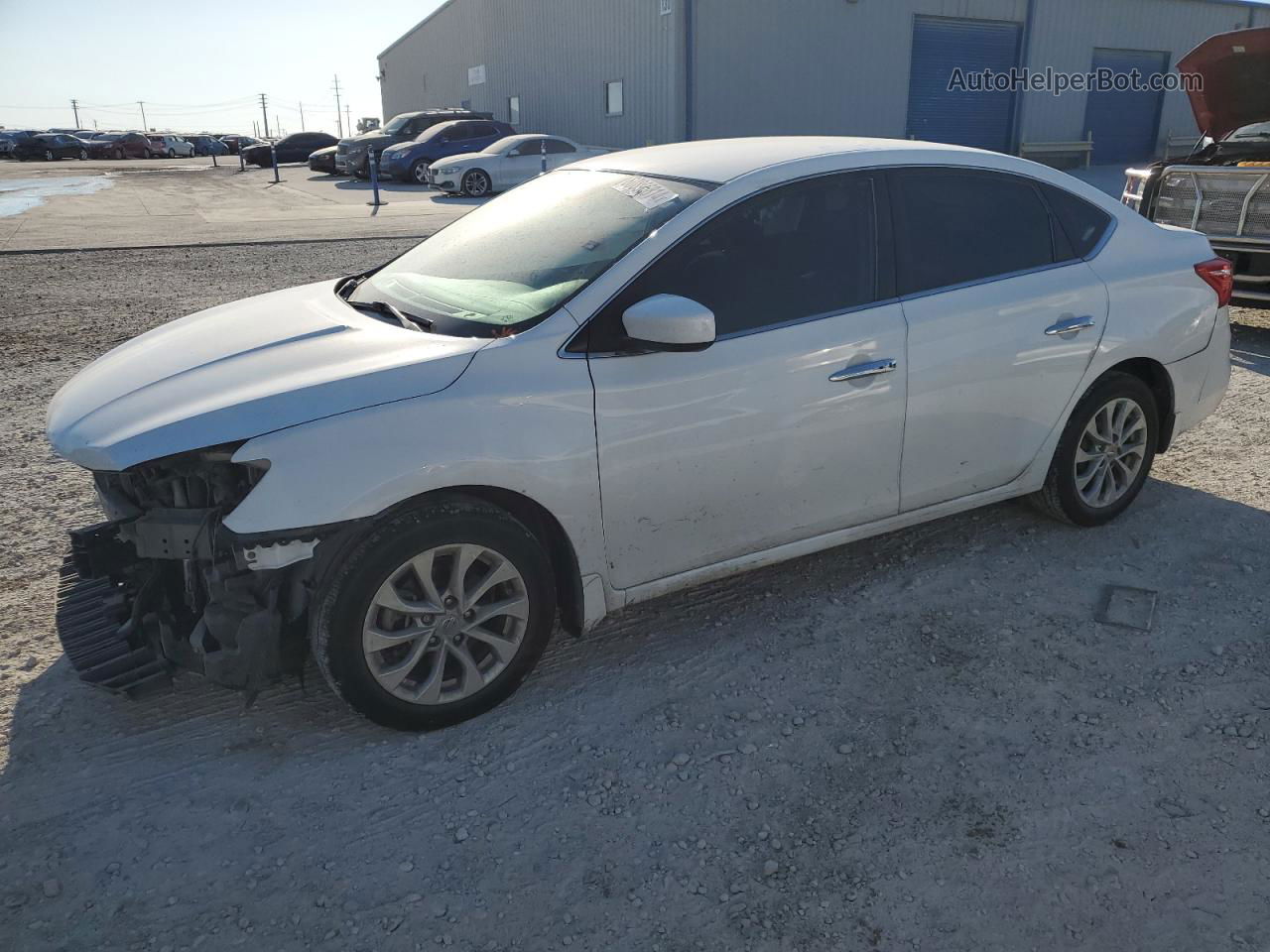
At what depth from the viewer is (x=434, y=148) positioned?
2639cm

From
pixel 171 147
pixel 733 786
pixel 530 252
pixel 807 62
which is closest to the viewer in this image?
pixel 733 786

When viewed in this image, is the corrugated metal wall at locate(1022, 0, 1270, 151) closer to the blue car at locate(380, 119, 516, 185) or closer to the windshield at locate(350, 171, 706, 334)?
the blue car at locate(380, 119, 516, 185)

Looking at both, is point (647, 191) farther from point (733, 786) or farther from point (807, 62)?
point (807, 62)

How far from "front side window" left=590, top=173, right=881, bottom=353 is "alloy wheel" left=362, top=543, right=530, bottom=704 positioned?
0.79 metres

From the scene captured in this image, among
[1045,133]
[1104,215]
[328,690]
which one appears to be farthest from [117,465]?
[1045,133]

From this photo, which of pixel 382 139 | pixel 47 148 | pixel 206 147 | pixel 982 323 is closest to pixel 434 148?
pixel 382 139

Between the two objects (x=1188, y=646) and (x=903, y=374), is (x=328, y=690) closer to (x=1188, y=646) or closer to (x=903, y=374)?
(x=903, y=374)

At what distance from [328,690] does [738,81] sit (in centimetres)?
2383

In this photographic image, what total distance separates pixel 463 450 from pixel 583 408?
0.40 m

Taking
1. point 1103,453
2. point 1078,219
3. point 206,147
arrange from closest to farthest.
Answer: point 1078,219
point 1103,453
point 206,147

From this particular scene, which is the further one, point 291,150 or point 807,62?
point 291,150

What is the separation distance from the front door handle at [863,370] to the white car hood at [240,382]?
1.23m

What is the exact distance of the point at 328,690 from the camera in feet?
10.9

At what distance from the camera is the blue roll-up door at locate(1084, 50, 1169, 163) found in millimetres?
29906
